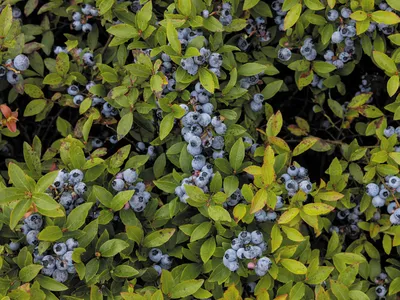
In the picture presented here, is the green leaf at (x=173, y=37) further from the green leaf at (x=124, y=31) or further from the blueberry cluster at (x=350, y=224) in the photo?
the blueberry cluster at (x=350, y=224)

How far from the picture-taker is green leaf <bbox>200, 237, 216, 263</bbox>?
80.8 inches

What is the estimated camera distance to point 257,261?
2.07 m

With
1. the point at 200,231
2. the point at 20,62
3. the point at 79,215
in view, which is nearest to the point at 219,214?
the point at 200,231

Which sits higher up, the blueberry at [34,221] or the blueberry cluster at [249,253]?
the blueberry at [34,221]

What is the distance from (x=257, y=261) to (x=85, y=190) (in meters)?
0.68

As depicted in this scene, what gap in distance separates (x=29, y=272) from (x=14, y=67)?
0.91 metres

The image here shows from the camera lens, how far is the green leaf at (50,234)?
193 centimetres

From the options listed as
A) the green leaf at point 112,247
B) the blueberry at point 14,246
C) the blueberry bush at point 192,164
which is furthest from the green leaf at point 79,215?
the blueberry at point 14,246

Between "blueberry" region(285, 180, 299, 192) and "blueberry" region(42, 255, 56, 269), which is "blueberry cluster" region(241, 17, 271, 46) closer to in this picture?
"blueberry" region(285, 180, 299, 192)

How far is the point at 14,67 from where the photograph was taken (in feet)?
7.92

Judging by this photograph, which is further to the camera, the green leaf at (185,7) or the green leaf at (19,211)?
the green leaf at (185,7)

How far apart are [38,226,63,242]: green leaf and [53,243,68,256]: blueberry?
3cm

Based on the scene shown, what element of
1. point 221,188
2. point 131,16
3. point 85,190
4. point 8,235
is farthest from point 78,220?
point 131,16

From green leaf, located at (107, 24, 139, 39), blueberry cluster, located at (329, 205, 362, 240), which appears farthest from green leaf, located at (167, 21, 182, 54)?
blueberry cluster, located at (329, 205, 362, 240)
